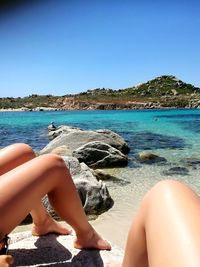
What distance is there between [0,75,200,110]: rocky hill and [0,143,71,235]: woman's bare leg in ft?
249

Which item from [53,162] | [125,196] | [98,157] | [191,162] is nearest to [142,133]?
[191,162]

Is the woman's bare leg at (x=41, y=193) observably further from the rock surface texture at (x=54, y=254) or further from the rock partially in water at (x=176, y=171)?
the rock partially in water at (x=176, y=171)

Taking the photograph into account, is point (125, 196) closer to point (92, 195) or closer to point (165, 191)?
point (92, 195)

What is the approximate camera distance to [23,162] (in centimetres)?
274

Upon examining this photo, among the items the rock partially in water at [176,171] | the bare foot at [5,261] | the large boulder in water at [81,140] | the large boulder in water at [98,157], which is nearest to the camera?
the bare foot at [5,261]

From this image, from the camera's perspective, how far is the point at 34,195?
2.17 m

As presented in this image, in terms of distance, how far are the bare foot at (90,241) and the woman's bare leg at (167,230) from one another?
1011 millimetres

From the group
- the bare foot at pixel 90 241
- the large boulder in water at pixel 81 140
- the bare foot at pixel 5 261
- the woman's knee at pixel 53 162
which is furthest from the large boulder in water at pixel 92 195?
the large boulder in water at pixel 81 140

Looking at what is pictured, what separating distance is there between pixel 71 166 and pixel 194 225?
19.4 ft

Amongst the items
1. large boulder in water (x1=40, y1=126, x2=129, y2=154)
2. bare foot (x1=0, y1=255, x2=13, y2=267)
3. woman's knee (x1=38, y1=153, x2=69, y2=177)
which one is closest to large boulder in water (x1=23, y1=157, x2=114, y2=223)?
woman's knee (x1=38, y1=153, x2=69, y2=177)

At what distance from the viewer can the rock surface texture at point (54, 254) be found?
270 centimetres

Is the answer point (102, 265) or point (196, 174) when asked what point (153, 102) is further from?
point (102, 265)

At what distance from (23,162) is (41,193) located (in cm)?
56

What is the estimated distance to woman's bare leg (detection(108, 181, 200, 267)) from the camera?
3.90 ft
